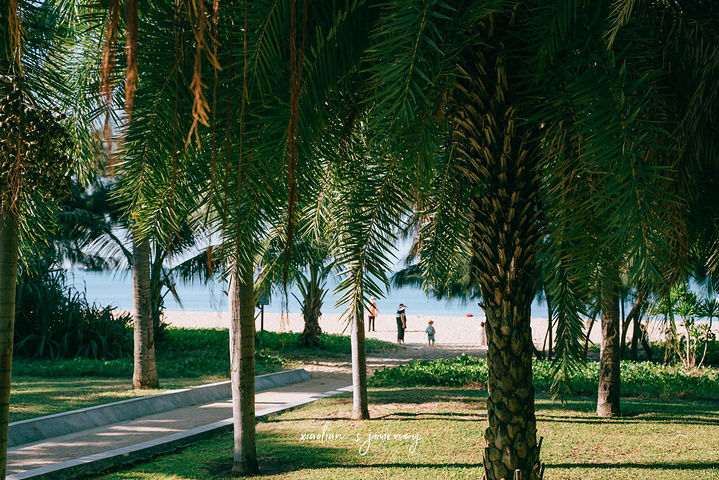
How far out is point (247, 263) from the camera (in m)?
3.71

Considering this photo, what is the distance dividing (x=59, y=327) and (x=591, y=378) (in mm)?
13941

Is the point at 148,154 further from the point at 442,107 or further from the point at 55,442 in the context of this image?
the point at 55,442

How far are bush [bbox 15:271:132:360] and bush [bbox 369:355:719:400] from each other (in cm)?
778


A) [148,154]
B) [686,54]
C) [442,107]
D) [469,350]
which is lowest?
[469,350]

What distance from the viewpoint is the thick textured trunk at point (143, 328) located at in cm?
1150

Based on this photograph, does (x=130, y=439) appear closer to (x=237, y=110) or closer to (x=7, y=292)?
(x=7, y=292)

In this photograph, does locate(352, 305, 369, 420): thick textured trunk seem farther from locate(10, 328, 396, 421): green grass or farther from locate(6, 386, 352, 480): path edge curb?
locate(6, 386, 352, 480): path edge curb

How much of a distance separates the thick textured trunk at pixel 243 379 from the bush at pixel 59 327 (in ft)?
34.4

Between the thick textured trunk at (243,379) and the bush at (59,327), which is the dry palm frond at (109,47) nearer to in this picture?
the thick textured trunk at (243,379)

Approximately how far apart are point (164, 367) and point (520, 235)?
13093mm

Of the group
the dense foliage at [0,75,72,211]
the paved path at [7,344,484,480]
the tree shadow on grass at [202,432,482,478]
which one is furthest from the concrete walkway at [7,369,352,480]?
the dense foliage at [0,75,72,211]

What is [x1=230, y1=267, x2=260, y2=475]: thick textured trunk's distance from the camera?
6652mm

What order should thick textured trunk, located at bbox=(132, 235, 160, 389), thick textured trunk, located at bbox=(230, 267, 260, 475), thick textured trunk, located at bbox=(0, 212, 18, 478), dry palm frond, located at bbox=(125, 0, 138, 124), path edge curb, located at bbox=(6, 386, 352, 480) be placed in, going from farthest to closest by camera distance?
thick textured trunk, located at bbox=(132, 235, 160, 389)
thick textured trunk, located at bbox=(230, 267, 260, 475)
path edge curb, located at bbox=(6, 386, 352, 480)
thick textured trunk, located at bbox=(0, 212, 18, 478)
dry palm frond, located at bbox=(125, 0, 138, 124)

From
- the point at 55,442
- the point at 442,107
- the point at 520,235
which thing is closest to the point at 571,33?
the point at 442,107
